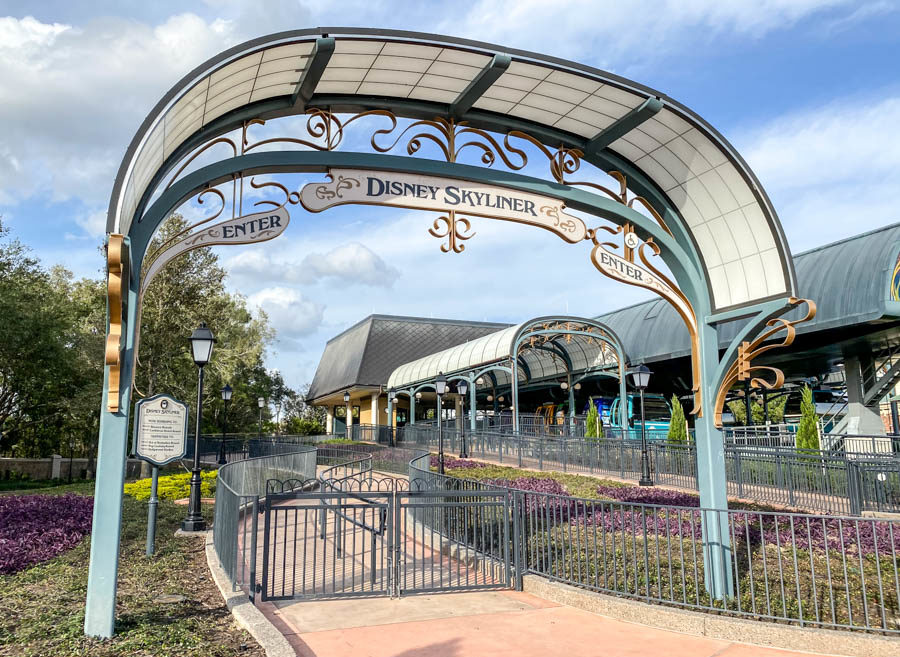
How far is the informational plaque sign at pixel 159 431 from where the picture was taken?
7773 mm

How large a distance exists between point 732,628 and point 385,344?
1462 inches

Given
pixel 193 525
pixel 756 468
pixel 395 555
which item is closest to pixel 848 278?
pixel 756 468

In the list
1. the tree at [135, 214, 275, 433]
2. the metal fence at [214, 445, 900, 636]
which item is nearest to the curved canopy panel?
the metal fence at [214, 445, 900, 636]

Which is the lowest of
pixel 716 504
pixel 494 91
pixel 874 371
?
pixel 716 504

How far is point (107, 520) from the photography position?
16.6ft

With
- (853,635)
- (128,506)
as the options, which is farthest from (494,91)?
(128,506)

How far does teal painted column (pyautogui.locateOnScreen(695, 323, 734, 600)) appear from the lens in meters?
6.38

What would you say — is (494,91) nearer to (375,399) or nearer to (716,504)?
(716,504)

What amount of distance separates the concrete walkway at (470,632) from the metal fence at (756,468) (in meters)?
8.09

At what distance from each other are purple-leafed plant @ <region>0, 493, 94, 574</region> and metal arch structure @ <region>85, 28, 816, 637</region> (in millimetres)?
3884

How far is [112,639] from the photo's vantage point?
16.4ft

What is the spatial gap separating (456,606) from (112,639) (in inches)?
125

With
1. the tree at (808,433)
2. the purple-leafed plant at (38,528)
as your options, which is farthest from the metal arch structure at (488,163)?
the tree at (808,433)

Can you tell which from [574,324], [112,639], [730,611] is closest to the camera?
[112,639]
